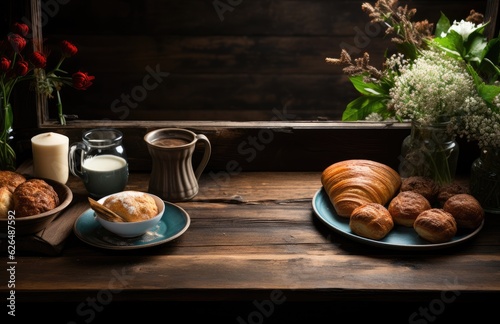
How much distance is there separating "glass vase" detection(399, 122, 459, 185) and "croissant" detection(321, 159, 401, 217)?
0.28 feet

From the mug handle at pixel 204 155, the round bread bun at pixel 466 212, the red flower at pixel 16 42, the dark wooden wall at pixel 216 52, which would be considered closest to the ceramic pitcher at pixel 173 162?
the mug handle at pixel 204 155

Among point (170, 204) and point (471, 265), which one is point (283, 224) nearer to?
point (170, 204)

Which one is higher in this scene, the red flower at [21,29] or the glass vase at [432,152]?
the red flower at [21,29]

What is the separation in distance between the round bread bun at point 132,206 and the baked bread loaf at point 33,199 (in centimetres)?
12

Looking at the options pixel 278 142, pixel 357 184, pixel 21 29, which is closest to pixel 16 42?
pixel 21 29

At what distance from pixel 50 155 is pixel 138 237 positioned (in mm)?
367

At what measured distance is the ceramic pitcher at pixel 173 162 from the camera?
147cm

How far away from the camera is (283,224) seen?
4.70 ft

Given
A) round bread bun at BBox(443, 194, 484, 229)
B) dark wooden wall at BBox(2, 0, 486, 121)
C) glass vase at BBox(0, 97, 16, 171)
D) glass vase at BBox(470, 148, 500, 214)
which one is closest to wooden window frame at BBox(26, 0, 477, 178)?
glass vase at BBox(0, 97, 16, 171)

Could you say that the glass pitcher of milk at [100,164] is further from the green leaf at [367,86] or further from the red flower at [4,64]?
the green leaf at [367,86]

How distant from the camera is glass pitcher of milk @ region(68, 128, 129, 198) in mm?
1491

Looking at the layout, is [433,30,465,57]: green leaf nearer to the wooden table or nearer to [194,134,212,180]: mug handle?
the wooden table

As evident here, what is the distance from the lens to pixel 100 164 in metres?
1.51
